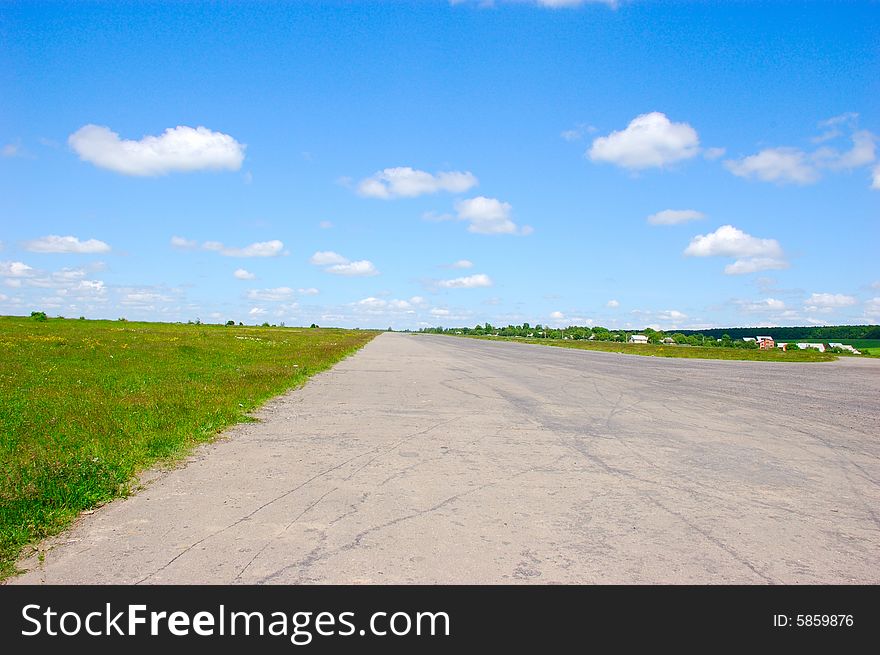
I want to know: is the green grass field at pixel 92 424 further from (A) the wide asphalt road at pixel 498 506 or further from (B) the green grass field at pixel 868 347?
(B) the green grass field at pixel 868 347

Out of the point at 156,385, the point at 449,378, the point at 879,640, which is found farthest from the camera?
the point at 449,378

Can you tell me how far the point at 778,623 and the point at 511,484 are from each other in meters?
3.48

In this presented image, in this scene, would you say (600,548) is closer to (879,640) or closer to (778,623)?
(778,623)

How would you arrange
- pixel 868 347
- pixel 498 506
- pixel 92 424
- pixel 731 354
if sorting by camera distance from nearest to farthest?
pixel 498 506 < pixel 92 424 < pixel 731 354 < pixel 868 347

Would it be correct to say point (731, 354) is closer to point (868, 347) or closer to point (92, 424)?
point (92, 424)

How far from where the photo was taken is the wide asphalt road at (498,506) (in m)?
4.52

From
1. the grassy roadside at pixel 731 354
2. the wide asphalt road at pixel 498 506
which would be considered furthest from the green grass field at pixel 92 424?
the grassy roadside at pixel 731 354

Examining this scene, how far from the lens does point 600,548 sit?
494 cm

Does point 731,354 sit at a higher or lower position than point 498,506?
higher

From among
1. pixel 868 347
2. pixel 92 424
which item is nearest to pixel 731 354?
pixel 92 424

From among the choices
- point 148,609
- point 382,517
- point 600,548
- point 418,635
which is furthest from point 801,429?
point 148,609

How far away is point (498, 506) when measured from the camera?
618cm

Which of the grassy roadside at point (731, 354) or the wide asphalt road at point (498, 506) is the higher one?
the grassy roadside at point (731, 354)

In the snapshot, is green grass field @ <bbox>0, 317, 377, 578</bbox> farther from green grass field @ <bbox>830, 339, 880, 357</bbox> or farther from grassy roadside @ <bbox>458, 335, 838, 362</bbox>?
green grass field @ <bbox>830, 339, 880, 357</bbox>
